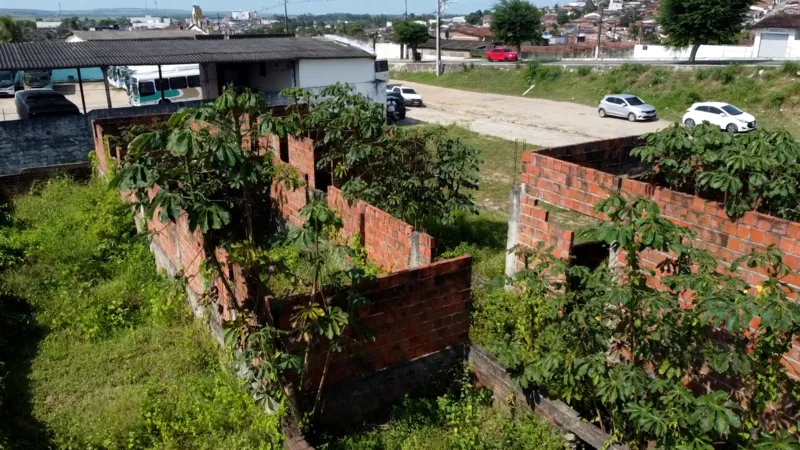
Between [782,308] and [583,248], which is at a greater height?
[782,308]

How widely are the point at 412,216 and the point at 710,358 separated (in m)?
4.59

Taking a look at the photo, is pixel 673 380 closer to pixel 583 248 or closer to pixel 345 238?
pixel 583 248

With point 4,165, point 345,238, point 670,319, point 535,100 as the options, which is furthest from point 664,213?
point 535,100

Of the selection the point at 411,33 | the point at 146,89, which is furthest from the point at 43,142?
the point at 411,33

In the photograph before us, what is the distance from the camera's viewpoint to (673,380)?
425 centimetres

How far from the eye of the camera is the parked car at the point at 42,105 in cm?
1728

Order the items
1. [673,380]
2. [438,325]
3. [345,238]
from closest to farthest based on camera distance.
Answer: [673,380] → [438,325] → [345,238]

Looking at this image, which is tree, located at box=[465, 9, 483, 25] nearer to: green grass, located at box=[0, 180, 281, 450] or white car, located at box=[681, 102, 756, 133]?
white car, located at box=[681, 102, 756, 133]

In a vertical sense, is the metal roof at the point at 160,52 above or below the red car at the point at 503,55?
above

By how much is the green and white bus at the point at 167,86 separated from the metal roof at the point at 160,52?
3.20 metres

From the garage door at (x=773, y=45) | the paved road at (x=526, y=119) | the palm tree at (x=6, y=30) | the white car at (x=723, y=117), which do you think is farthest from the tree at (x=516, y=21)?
the palm tree at (x=6, y=30)

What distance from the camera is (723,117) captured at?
2039 centimetres

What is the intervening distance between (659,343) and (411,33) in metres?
48.6

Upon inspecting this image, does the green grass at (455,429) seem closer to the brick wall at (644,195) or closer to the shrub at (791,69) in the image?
the brick wall at (644,195)
